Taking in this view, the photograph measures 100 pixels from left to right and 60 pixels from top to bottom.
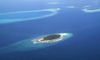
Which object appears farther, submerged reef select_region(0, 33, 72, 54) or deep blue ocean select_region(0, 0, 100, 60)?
submerged reef select_region(0, 33, 72, 54)

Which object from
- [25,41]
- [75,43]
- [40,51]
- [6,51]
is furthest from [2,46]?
[75,43]

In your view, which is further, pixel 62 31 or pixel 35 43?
pixel 62 31

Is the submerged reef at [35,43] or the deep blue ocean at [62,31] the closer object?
the deep blue ocean at [62,31]

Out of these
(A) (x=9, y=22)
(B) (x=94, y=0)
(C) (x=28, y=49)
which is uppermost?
(B) (x=94, y=0)

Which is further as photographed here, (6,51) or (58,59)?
(6,51)

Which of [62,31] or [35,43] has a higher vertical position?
[62,31]

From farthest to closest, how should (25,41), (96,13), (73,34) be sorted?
(96,13)
(73,34)
(25,41)

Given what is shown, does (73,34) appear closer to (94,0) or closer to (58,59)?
(58,59)

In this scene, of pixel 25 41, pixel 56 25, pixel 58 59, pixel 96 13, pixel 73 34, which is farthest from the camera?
pixel 96 13
